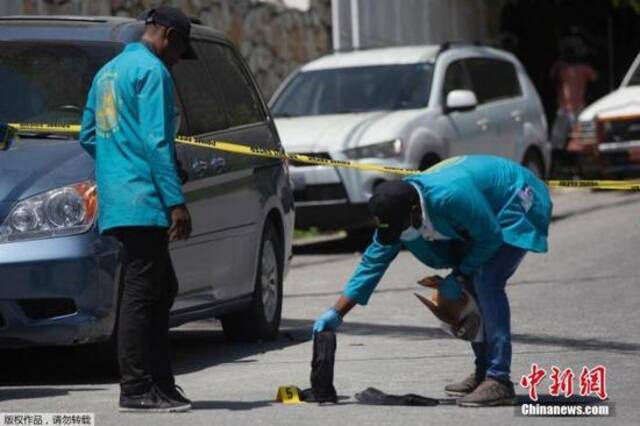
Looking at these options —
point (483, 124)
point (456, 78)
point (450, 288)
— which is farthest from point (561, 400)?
point (456, 78)

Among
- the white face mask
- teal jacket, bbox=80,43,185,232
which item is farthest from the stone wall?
the white face mask

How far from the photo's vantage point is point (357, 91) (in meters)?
17.0

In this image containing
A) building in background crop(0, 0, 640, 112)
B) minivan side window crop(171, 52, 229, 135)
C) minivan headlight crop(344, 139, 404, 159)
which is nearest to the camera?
minivan side window crop(171, 52, 229, 135)

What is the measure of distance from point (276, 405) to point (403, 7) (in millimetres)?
18924

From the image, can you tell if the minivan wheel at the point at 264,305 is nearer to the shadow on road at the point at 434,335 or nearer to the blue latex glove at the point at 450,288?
the shadow on road at the point at 434,335

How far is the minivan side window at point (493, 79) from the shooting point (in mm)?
17938

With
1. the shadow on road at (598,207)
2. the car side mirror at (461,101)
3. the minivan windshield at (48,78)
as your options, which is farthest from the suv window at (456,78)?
the minivan windshield at (48,78)

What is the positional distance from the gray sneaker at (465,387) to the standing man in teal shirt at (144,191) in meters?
1.22

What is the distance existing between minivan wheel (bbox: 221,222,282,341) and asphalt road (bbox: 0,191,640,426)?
0.33 ft

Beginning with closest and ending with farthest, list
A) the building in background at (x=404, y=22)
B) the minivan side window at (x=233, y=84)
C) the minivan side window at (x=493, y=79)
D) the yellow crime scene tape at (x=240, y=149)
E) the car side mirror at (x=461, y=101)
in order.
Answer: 1. the yellow crime scene tape at (x=240, y=149)
2. the minivan side window at (x=233, y=84)
3. the car side mirror at (x=461, y=101)
4. the minivan side window at (x=493, y=79)
5. the building in background at (x=404, y=22)

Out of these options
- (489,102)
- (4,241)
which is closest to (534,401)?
(4,241)

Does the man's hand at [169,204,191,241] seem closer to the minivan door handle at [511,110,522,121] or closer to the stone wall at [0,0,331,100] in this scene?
the stone wall at [0,0,331,100]

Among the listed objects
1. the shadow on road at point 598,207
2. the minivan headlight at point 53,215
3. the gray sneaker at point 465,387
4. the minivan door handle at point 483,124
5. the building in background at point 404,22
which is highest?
the minivan headlight at point 53,215

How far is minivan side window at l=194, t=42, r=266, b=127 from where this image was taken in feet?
33.4
